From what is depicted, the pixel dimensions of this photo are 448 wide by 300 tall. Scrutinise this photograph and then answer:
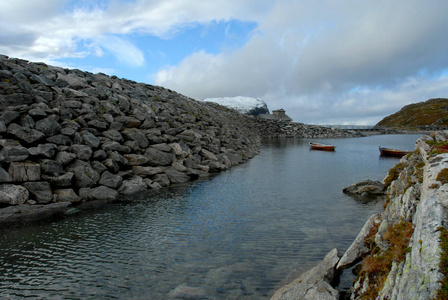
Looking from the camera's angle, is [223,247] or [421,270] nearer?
[421,270]

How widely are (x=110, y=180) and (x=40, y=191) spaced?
693 cm

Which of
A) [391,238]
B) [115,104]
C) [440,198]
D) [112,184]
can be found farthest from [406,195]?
[115,104]

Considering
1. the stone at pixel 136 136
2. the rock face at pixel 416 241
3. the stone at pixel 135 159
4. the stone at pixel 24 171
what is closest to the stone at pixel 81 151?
the stone at pixel 24 171

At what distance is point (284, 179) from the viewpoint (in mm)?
45594

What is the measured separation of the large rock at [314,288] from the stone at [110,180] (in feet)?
77.0

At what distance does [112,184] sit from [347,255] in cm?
2524

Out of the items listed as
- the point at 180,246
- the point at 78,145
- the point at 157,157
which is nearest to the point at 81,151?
the point at 78,145

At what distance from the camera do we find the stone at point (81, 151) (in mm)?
31767

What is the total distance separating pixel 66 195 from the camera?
28.5 meters

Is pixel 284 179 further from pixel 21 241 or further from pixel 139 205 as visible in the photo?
pixel 21 241

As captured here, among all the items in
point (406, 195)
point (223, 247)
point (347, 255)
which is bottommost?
point (223, 247)

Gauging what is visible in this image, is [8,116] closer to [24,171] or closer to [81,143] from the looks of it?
[81,143]

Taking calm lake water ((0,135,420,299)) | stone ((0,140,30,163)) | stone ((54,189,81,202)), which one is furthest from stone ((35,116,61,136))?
calm lake water ((0,135,420,299))

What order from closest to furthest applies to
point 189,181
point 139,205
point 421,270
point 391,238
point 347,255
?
point 421,270 → point 391,238 → point 347,255 → point 139,205 → point 189,181
